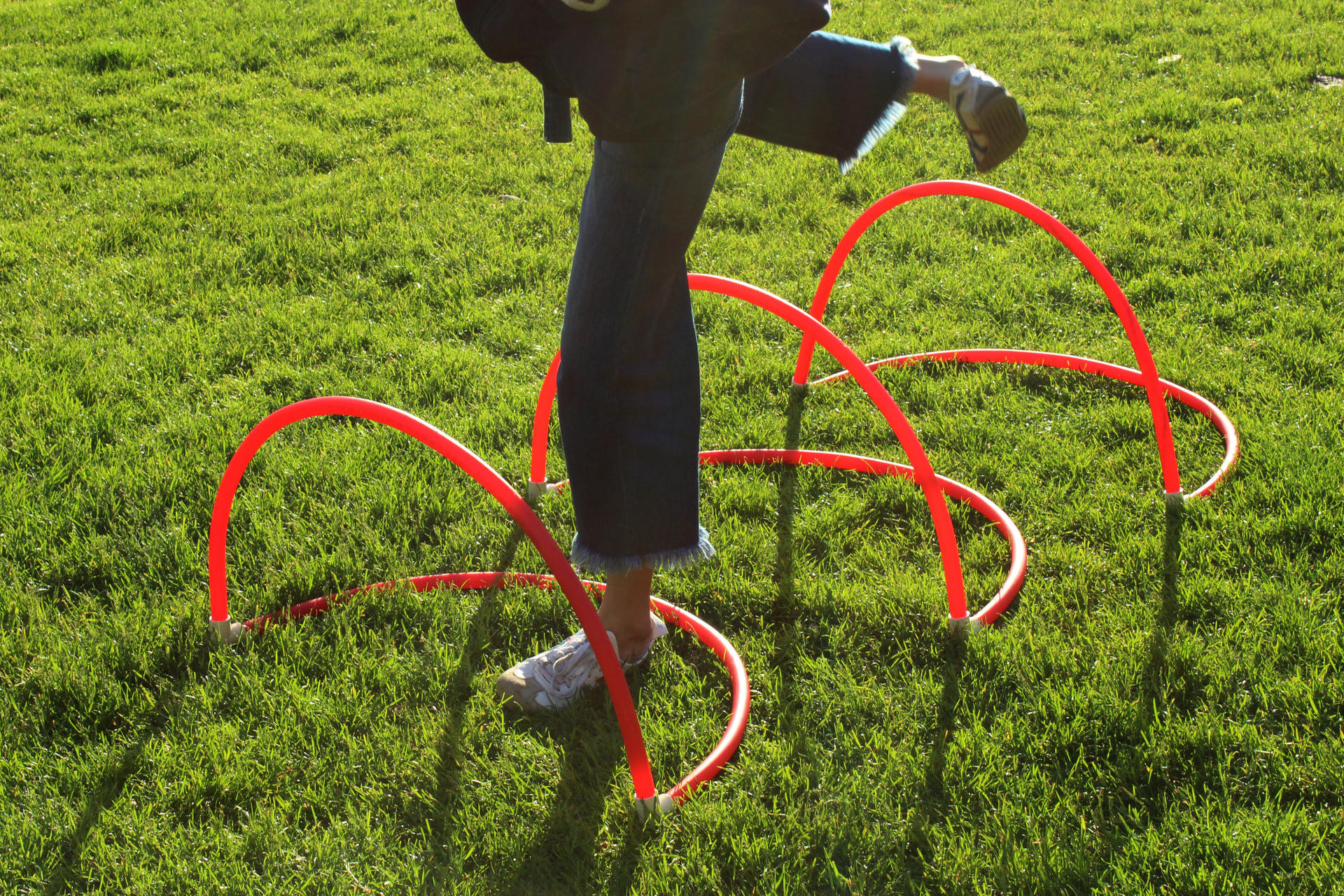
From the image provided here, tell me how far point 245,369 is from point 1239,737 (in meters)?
3.66

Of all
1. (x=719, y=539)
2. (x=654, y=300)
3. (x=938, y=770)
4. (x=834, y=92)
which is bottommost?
(x=938, y=770)

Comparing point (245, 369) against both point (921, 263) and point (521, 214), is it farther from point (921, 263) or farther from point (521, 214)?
point (921, 263)

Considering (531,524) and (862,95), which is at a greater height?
(862,95)

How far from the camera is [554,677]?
2.57 meters

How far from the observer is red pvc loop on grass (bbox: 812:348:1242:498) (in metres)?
3.32

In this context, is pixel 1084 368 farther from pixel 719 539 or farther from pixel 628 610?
pixel 628 610

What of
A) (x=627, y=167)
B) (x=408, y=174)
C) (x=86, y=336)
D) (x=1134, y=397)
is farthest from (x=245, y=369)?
(x=1134, y=397)

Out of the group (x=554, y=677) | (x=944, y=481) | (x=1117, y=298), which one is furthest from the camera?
(x=944, y=481)

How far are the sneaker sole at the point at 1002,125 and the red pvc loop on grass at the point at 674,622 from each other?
1.35 m

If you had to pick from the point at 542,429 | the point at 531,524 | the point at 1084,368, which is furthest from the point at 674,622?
the point at 1084,368

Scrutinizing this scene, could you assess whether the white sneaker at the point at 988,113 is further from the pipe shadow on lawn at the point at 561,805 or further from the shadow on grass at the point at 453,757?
the shadow on grass at the point at 453,757

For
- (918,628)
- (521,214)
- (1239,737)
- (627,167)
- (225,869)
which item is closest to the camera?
(627,167)

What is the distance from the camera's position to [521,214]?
5398mm

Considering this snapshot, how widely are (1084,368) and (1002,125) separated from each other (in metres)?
1.71
